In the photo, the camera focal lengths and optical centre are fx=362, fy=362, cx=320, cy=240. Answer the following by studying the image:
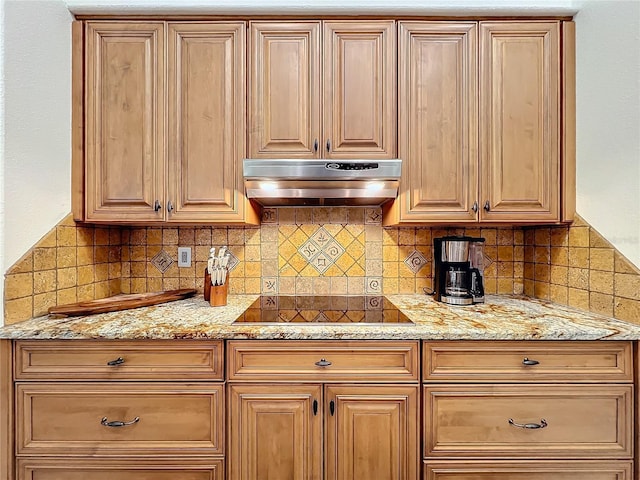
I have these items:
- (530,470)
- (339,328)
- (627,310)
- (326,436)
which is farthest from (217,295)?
(627,310)

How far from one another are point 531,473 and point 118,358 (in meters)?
1.55

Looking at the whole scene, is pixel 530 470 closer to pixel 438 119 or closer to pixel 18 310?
pixel 438 119

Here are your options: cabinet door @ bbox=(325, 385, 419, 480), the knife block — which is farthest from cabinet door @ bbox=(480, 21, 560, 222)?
the knife block

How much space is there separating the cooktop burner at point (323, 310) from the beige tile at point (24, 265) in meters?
0.84

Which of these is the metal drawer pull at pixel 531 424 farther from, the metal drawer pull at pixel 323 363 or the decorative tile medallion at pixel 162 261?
the decorative tile medallion at pixel 162 261

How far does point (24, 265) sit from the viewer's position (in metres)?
1.40

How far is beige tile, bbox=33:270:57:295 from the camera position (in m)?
1.46

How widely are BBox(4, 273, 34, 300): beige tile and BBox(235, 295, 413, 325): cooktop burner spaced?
2.71 ft

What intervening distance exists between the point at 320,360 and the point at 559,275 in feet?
4.12

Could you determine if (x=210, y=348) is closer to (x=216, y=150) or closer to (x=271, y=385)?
(x=271, y=385)

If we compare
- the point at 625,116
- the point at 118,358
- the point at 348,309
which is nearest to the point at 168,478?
the point at 118,358

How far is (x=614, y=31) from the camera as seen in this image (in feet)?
4.72

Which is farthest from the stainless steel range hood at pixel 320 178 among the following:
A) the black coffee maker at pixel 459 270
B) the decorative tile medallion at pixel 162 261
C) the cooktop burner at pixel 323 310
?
the decorative tile medallion at pixel 162 261

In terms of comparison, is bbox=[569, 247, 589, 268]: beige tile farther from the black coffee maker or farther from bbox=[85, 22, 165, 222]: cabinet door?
bbox=[85, 22, 165, 222]: cabinet door
